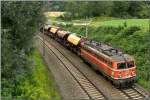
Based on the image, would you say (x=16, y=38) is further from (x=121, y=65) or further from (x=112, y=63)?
(x=121, y=65)

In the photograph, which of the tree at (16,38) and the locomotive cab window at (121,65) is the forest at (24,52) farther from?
the locomotive cab window at (121,65)

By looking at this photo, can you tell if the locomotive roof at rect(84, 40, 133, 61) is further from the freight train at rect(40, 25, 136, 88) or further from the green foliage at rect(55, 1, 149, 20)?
the green foliage at rect(55, 1, 149, 20)

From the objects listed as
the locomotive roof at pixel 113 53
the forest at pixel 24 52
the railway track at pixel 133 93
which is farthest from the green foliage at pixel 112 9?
the railway track at pixel 133 93

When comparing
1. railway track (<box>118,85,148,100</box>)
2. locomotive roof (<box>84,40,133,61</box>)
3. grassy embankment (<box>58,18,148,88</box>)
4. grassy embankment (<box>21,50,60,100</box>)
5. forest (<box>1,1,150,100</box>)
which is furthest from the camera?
grassy embankment (<box>58,18,148,88</box>)

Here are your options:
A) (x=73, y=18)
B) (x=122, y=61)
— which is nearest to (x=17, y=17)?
(x=122, y=61)

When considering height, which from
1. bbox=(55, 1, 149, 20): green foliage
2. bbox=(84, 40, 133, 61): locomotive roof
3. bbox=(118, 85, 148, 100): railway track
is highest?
bbox=(55, 1, 149, 20): green foliage

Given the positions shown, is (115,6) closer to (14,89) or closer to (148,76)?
(148,76)

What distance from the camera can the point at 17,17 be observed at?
2305 centimetres

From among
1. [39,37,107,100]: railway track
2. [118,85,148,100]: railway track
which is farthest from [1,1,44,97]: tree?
[118,85,148,100]: railway track

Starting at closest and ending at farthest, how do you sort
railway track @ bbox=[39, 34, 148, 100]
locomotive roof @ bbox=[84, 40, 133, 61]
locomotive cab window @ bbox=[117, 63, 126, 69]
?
railway track @ bbox=[39, 34, 148, 100] → locomotive cab window @ bbox=[117, 63, 126, 69] → locomotive roof @ bbox=[84, 40, 133, 61]

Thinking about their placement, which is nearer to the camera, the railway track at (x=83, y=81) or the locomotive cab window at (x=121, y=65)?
the railway track at (x=83, y=81)

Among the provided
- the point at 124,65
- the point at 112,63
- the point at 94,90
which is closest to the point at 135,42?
the point at 124,65

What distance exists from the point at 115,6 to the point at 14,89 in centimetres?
5737

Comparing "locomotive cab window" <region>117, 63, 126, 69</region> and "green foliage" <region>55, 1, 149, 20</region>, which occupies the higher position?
"green foliage" <region>55, 1, 149, 20</region>
